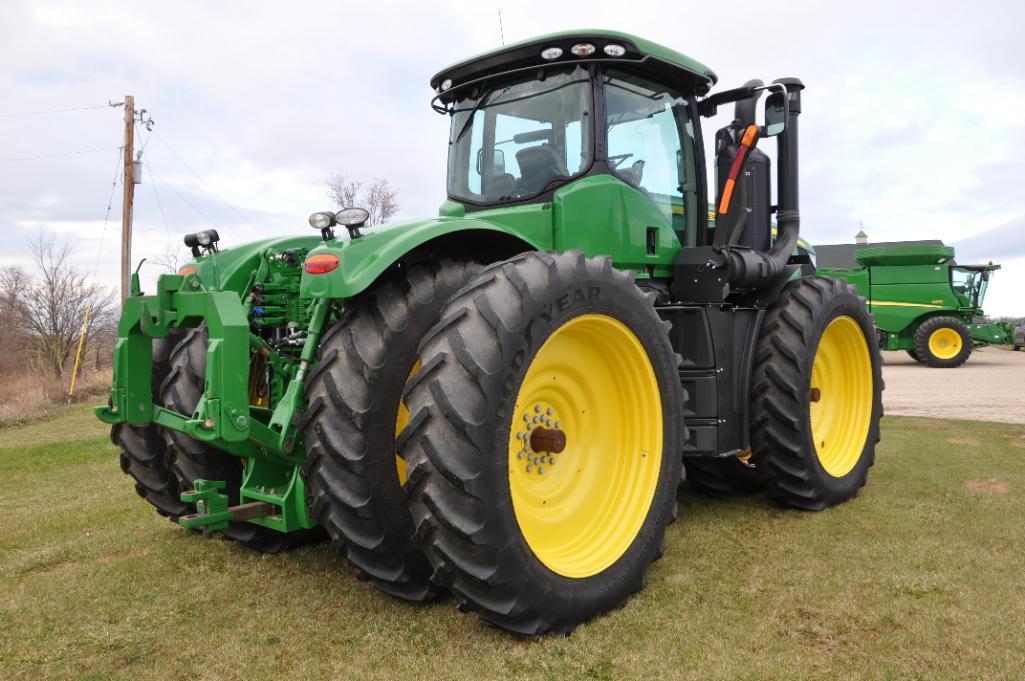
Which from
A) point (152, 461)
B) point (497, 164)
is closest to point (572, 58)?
point (497, 164)

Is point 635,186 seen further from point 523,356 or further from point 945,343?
point 945,343

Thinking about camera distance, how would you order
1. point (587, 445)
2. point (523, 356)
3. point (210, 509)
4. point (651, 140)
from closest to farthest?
point (523, 356), point (210, 509), point (587, 445), point (651, 140)

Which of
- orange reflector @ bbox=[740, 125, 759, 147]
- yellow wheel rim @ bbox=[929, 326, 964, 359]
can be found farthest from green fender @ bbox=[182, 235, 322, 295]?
yellow wheel rim @ bbox=[929, 326, 964, 359]

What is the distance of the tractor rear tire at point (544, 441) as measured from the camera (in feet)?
8.93

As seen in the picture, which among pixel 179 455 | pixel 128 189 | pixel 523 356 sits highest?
pixel 128 189

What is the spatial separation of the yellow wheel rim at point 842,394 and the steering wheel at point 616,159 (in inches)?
79.0

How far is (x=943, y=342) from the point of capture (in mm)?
18812

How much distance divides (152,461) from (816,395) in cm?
409

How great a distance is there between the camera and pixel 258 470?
3.43 meters

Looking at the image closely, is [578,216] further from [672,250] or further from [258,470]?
[258,470]

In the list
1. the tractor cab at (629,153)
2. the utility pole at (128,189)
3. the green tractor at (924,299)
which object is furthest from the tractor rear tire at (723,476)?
the utility pole at (128,189)

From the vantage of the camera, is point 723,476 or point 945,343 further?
point 945,343

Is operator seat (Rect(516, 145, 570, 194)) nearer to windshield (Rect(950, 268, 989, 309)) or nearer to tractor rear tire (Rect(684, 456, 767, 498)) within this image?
tractor rear tire (Rect(684, 456, 767, 498))

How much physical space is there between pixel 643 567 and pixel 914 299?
17.9 meters
